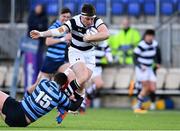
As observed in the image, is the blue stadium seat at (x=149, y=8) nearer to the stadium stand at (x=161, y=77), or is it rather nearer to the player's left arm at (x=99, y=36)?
the stadium stand at (x=161, y=77)

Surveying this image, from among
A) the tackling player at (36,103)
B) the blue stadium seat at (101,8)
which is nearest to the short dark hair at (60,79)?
the tackling player at (36,103)

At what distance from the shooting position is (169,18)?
87.8 feet

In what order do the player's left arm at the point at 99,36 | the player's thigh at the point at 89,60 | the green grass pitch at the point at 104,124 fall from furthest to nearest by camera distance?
1. the player's thigh at the point at 89,60
2. the player's left arm at the point at 99,36
3. the green grass pitch at the point at 104,124

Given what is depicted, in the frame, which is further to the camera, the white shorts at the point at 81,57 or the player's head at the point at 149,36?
the player's head at the point at 149,36

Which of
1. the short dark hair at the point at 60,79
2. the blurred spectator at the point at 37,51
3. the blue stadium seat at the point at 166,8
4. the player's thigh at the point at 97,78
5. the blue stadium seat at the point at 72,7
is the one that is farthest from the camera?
the blue stadium seat at the point at 72,7

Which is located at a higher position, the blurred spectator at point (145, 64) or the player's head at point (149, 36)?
the player's head at point (149, 36)

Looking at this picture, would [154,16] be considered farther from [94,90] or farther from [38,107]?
[38,107]

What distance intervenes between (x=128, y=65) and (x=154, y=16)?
201 centimetres

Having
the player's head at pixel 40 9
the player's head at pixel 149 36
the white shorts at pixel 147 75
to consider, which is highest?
the player's head at pixel 40 9

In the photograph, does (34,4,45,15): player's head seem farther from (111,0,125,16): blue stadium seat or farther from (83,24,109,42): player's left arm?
(83,24,109,42): player's left arm

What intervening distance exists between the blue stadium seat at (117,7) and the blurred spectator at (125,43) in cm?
Answer: 99

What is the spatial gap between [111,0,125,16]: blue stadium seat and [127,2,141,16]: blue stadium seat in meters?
0.25

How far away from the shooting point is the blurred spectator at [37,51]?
25.5 metres

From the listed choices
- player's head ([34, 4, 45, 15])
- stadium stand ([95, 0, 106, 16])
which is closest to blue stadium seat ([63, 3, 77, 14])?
stadium stand ([95, 0, 106, 16])
